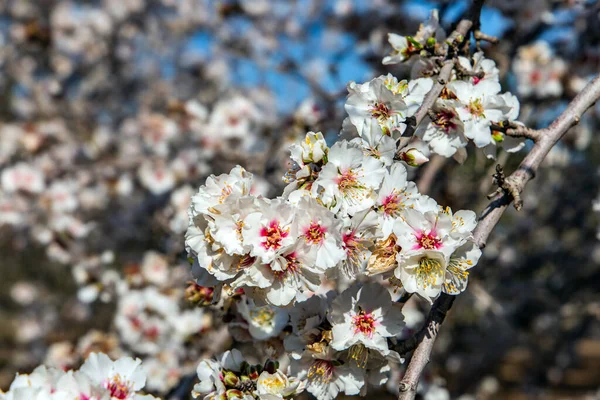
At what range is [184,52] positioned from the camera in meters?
8.80

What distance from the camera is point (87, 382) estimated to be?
1.29m

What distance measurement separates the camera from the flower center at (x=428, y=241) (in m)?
1.15

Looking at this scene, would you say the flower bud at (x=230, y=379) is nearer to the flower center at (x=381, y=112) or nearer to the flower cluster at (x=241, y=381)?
the flower cluster at (x=241, y=381)

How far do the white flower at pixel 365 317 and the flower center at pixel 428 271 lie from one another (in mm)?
139

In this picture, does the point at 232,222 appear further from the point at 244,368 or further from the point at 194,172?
the point at 194,172

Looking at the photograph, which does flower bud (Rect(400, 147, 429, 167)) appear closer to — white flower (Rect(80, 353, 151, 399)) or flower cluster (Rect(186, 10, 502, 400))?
flower cluster (Rect(186, 10, 502, 400))

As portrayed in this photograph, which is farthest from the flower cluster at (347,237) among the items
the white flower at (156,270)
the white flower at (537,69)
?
the white flower at (537,69)

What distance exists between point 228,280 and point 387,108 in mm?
537

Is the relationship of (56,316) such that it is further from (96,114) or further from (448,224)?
(448,224)

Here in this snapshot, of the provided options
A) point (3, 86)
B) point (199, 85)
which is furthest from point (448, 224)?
point (3, 86)

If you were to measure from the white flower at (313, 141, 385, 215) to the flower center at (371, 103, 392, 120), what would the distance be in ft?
0.47

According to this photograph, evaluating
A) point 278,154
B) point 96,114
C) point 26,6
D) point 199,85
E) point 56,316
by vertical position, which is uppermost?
point 26,6

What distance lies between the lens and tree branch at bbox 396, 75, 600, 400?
1.17 m

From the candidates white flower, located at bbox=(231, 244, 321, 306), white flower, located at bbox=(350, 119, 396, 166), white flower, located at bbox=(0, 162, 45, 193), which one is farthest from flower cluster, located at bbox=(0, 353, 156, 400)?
white flower, located at bbox=(0, 162, 45, 193)
